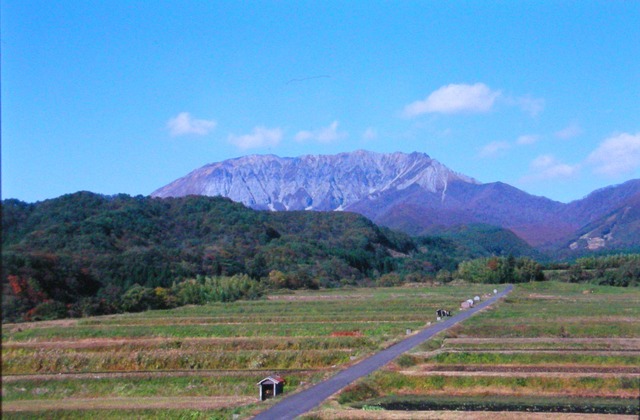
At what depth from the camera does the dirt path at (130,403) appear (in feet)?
65.8

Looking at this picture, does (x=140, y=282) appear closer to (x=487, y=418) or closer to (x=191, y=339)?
(x=191, y=339)

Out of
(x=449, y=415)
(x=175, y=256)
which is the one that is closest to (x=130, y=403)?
(x=449, y=415)

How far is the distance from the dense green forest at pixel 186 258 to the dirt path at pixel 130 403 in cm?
572

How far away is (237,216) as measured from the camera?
143500 millimetres

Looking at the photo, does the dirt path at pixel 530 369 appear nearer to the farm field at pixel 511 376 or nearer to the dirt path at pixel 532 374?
the farm field at pixel 511 376

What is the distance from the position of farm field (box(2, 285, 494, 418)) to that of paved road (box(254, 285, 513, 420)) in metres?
0.67

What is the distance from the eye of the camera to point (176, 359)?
30.4m

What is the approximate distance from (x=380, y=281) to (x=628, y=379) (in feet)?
304

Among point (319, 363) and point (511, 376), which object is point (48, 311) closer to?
point (319, 363)

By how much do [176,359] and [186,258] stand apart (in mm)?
65535

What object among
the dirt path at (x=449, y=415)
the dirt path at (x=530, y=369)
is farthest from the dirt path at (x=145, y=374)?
the dirt path at (x=449, y=415)

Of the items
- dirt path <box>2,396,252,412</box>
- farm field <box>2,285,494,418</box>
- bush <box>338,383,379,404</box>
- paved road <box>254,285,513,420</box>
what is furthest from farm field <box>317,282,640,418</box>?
dirt path <box>2,396,252,412</box>

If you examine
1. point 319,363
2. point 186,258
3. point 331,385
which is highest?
point 186,258

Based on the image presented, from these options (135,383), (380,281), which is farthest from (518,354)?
(380,281)
